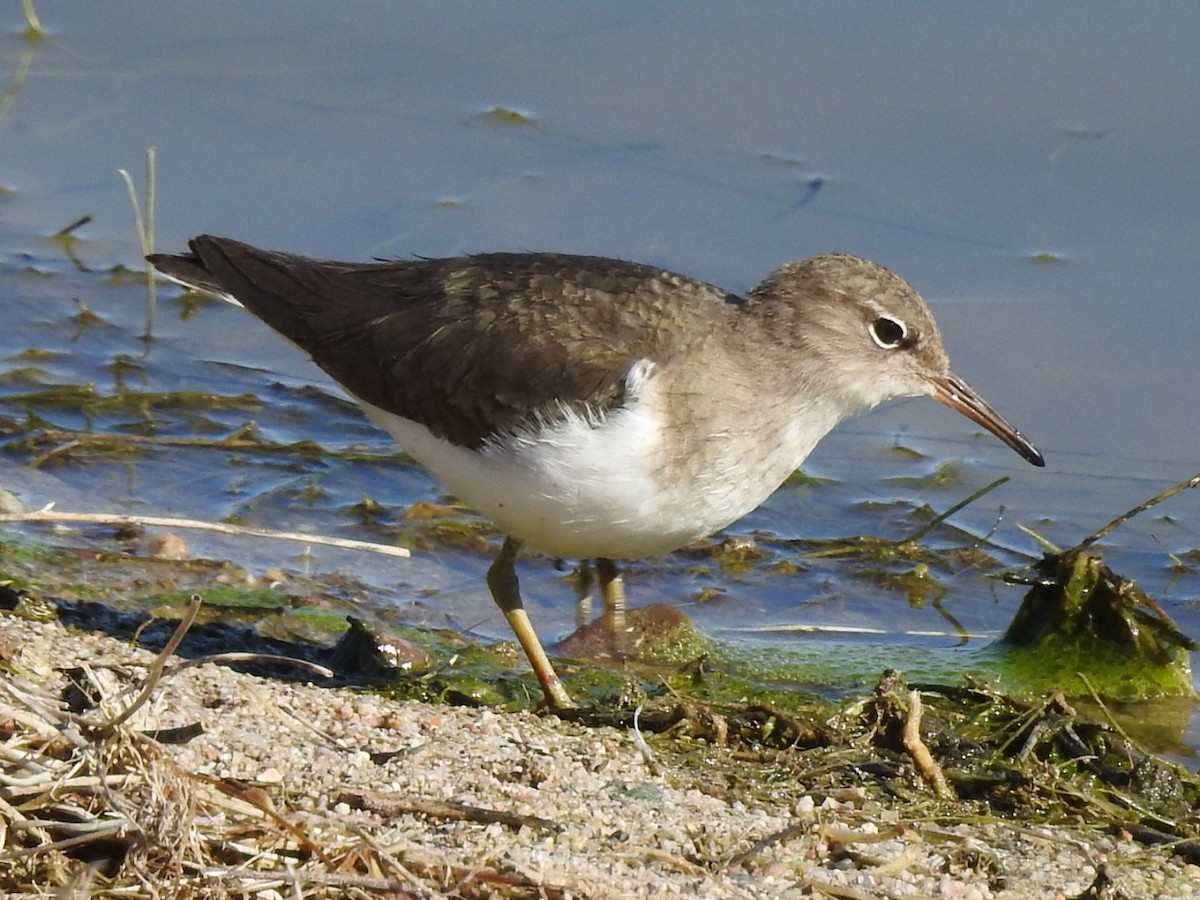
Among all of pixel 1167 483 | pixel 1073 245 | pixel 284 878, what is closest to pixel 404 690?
pixel 284 878

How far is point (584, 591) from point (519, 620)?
0.86 meters

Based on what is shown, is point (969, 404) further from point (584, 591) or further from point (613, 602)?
point (584, 591)

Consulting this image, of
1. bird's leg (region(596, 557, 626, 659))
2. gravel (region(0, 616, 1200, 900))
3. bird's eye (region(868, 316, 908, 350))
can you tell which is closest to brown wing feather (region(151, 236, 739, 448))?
bird's eye (region(868, 316, 908, 350))

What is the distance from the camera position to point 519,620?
607cm

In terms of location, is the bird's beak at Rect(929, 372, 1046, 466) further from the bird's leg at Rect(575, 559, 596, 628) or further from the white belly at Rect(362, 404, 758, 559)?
the bird's leg at Rect(575, 559, 596, 628)

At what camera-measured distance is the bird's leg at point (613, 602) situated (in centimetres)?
648

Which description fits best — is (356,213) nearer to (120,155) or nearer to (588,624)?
(120,155)

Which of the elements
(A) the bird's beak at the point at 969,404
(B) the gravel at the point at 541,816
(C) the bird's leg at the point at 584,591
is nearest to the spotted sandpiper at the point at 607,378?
(A) the bird's beak at the point at 969,404

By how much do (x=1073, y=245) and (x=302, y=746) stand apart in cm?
609

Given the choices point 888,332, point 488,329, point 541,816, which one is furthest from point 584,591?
point 541,816

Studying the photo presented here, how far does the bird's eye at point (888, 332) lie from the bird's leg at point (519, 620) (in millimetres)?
1454

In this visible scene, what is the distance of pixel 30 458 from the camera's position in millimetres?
7680

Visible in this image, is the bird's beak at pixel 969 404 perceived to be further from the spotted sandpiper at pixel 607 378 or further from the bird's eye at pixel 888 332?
the bird's eye at pixel 888 332

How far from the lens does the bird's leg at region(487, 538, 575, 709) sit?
5.80m
